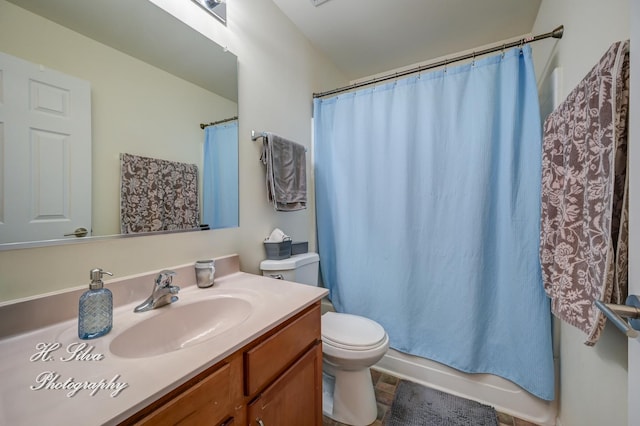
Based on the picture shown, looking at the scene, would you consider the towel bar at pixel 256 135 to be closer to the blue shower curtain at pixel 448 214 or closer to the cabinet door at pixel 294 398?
the blue shower curtain at pixel 448 214

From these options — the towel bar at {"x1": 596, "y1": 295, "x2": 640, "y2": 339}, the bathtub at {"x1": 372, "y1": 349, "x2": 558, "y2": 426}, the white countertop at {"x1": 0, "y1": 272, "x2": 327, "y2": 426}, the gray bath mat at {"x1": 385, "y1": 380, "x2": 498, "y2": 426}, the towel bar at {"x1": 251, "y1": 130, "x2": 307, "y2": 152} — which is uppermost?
the towel bar at {"x1": 251, "y1": 130, "x2": 307, "y2": 152}

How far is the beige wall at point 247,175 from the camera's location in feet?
2.44

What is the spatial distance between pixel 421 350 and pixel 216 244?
1.39 metres

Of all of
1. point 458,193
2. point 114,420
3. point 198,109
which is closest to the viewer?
point 114,420

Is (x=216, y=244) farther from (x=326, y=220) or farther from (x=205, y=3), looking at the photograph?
(x=205, y=3)

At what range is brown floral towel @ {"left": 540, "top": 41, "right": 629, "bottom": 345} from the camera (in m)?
0.65

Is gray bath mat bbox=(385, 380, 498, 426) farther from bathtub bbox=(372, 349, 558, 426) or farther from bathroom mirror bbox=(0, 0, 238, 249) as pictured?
bathroom mirror bbox=(0, 0, 238, 249)

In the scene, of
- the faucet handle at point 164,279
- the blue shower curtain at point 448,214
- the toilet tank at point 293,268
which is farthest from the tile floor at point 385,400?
the faucet handle at point 164,279

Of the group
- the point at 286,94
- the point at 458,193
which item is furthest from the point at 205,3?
the point at 458,193

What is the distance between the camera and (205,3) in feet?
3.80

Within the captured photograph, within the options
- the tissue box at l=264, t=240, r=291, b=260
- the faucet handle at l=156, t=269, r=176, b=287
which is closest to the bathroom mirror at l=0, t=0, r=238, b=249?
the faucet handle at l=156, t=269, r=176, b=287

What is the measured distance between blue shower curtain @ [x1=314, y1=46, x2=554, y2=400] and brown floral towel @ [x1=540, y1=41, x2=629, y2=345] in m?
0.26

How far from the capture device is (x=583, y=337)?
39.2 inches

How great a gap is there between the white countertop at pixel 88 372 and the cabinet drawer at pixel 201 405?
4 cm
